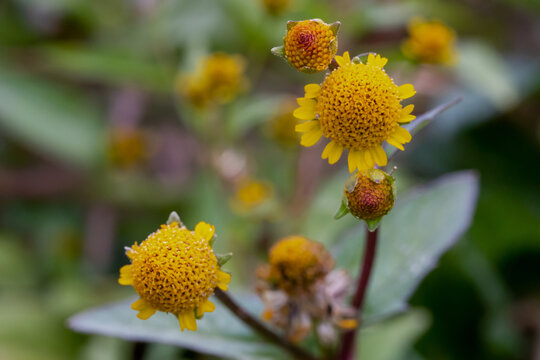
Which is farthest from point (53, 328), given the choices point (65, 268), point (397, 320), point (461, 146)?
point (461, 146)

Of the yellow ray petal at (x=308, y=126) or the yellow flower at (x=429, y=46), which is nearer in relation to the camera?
the yellow ray petal at (x=308, y=126)

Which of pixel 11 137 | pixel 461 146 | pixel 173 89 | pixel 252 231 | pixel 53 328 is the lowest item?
pixel 53 328

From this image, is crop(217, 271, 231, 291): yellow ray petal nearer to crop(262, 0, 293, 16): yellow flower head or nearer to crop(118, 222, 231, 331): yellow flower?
crop(118, 222, 231, 331): yellow flower

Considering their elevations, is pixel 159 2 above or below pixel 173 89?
above

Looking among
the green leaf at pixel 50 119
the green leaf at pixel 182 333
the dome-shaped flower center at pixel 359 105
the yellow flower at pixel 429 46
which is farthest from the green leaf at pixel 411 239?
the green leaf at pixel 50 119

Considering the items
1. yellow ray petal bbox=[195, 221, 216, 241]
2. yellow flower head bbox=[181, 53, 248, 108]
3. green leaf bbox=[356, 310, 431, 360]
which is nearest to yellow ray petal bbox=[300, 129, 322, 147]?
yellow ray petal bbox=[195, 221, 216, 241]

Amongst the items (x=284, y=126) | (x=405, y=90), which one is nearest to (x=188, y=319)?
(x=405, y=90)

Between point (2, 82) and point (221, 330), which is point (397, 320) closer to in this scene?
point (221, 330)

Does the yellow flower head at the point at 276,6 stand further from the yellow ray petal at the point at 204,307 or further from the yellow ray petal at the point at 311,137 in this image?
the yellow ray petal at the point at 204,307
